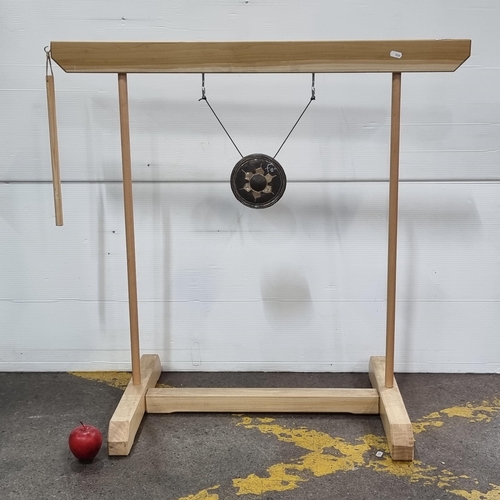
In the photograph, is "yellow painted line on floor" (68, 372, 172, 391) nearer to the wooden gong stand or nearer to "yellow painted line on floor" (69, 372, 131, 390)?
"yellow painted line on floor" (69, 372, 131, 390)

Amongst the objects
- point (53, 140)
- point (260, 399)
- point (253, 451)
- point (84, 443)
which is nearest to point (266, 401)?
point (260, 399)

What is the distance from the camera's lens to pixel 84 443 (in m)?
1.45

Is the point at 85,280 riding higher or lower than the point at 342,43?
lower

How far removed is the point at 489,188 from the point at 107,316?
1.33 m

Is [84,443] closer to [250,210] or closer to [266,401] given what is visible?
[266,401]

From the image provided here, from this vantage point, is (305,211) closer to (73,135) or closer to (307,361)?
(307,361)

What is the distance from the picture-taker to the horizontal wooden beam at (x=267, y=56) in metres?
1.50

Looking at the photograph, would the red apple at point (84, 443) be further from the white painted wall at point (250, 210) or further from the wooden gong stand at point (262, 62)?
the white painted wall at point (250, 210)

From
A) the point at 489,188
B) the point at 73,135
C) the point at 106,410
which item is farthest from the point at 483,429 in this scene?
the point at 73,135

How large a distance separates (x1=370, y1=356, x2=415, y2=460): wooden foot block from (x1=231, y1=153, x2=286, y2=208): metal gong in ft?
2.10

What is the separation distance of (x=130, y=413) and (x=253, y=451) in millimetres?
345

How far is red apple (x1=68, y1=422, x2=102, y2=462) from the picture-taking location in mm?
1451

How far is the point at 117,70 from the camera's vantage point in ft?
5.10

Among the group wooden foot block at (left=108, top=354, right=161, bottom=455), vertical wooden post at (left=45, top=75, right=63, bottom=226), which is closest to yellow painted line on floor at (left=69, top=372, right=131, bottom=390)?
wooden foot block at (left=108, top=354, right=161, bottom=455)
